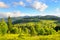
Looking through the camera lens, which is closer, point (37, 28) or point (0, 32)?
point (0, 32)

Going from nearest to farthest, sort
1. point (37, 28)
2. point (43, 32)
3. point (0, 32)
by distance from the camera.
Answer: point (0, 32) → point (43, 32) → point (37, 28)

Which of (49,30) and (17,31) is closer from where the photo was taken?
(49,30)

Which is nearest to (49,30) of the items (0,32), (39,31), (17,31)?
(39,31)

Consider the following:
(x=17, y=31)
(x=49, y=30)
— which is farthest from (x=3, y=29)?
(x=49, y=30)

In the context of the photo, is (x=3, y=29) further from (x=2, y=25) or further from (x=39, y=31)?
(x=39, y=31)

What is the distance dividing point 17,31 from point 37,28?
62.8ft

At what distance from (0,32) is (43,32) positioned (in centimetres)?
3285

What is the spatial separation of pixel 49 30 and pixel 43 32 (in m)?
8.16

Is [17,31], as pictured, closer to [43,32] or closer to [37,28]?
[37,28]

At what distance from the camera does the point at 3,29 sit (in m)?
118

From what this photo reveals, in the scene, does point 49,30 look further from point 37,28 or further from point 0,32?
point 0,32

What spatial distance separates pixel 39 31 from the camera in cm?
13150

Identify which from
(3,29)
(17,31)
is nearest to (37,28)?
(17,31)

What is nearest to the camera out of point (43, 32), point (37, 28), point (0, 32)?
point (0, 32)
